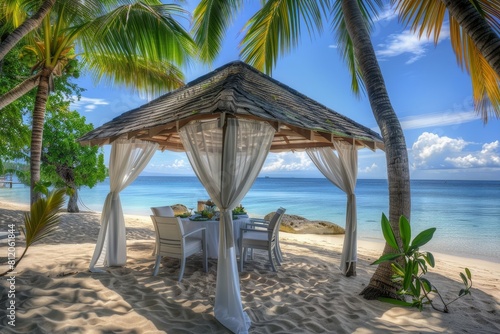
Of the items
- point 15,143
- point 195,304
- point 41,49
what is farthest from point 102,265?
point 15,143

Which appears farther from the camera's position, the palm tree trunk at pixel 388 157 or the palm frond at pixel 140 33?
the palm frond at pixel 140 33

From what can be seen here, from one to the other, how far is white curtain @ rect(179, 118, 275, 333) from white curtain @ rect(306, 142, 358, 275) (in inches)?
68.1

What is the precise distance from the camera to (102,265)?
4.66 m

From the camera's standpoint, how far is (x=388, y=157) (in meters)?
3.63

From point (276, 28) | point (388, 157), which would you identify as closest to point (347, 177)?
point (388, 157)

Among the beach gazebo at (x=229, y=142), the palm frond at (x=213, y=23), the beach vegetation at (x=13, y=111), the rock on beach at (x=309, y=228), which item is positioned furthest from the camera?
the rock on beach at (x=309, y=228)

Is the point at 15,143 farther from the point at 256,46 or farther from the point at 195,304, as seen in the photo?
the point at 195,304

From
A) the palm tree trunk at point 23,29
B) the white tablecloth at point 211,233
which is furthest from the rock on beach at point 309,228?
the palm tree trunk at point 23,29

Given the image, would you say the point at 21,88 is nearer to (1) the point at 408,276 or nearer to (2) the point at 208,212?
(2) the point at 208,212

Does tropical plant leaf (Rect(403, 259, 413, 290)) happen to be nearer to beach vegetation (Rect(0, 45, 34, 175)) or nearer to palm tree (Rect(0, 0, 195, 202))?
palm tree (Rect(0, 0, 195, 202))

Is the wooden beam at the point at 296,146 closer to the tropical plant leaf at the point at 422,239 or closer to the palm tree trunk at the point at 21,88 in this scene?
the tropical plant leaf at the point at 422,239

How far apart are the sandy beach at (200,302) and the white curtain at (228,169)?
246mm

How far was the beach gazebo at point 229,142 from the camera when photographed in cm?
321

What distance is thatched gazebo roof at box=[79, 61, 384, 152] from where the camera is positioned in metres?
3.41
